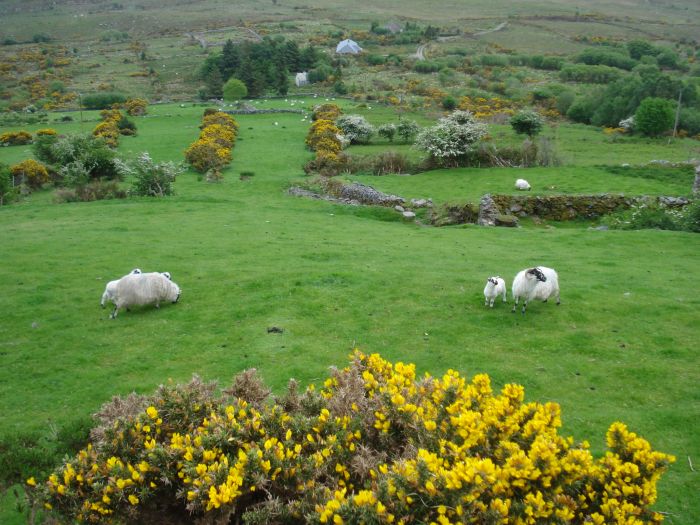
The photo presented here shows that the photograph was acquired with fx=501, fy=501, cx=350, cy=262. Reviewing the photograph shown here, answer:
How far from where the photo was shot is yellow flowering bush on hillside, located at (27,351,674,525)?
16.7 feet

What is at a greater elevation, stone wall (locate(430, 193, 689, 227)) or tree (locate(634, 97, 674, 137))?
tree (locate(634, 97, 674, 137))

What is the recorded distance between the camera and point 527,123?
1998 inches

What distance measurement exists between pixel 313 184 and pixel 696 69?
4588 inches

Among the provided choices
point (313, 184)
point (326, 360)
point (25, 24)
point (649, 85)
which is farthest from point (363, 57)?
point (25, 24)

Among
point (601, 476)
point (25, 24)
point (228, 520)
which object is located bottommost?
point (228, 520)

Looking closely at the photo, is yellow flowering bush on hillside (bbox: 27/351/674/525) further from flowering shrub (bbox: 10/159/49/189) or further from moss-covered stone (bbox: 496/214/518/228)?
flowering shrub (bbox: 10/159/49/189)

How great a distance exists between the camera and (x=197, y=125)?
6228 cm

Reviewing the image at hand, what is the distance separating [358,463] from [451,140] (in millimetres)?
39987

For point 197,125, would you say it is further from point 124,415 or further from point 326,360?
point 124,415

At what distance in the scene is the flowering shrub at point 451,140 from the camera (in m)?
42.5

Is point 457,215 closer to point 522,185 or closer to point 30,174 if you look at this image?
point 522,185

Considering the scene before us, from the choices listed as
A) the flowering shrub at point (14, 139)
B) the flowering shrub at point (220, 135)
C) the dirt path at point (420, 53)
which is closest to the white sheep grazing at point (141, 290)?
the flowering shrub at point (220, 135)

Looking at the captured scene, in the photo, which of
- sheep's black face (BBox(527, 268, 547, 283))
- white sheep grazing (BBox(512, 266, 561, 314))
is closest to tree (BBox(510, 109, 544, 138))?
white sheep grazing (BBox(512, 266, 561, 314))

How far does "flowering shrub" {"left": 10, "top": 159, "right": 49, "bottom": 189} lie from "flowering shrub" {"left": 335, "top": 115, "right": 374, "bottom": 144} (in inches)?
1110
